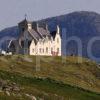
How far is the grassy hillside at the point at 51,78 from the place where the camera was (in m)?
71.5

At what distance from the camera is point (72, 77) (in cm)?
11294

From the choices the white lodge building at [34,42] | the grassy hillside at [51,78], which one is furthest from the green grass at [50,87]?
the white lodge building at [34,42]

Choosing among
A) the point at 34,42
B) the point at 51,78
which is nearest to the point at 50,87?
the point at 51,78

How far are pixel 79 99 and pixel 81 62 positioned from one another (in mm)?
57683

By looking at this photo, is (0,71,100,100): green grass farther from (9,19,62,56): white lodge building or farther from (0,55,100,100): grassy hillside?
(9,19,62,56): white lodge building

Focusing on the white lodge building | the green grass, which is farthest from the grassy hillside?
the white lodge building

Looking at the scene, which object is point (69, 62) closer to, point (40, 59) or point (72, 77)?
point (40, 59)

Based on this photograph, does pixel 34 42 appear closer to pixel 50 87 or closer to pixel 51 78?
pixel 51 78

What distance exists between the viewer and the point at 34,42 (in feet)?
469

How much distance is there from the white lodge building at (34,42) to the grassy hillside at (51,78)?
10.3 m

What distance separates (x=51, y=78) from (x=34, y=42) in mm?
43459

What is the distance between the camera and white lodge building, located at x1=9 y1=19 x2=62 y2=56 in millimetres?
143750

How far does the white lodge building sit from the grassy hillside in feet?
33.7

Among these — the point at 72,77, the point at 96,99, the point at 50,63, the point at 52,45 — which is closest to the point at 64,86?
the point at 96,99
